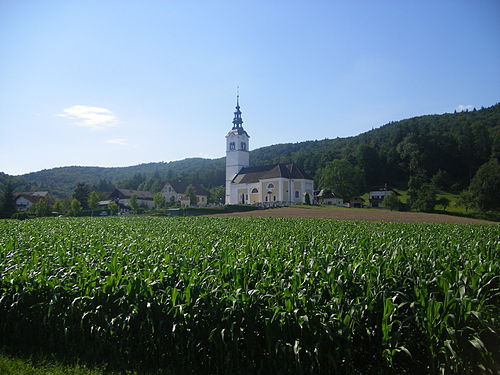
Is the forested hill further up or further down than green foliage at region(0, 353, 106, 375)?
further up

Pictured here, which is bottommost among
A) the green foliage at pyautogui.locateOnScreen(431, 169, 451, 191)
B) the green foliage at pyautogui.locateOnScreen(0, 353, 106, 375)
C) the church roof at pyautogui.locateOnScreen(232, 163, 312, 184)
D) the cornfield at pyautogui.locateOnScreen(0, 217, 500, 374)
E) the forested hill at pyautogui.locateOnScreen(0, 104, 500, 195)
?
the green foliage at pyautogui.locateOnScreen(0, 353, 106, 375)

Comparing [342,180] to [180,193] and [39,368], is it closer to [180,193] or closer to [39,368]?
[180,193]

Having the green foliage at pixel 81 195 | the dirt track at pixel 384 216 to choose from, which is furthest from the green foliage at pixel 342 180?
the green foliage at pixel 81 195

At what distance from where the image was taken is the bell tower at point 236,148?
287ft

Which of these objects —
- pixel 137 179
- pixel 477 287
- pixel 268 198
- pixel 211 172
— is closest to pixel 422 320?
pixel 477 287

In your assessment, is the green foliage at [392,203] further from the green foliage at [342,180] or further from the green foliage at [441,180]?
the green foliage at [441,180]

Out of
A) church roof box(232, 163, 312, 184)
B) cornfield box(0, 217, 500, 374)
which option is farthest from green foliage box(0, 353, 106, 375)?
church roof box(232, 163, 312, 184)

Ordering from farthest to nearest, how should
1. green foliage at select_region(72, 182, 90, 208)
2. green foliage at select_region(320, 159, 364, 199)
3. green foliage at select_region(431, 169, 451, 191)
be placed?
green foliage at select_region(431, 169, 451, 191) < green foliage at select_region(320, 159, 364, 199) < green foliage at select_region(72, 182, 90, 208)

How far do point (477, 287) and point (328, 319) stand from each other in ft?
9.06

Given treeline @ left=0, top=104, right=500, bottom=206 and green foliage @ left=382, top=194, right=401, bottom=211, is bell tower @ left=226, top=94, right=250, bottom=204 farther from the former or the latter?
green foliage @ left=382, top=194, right=401, bottom=211

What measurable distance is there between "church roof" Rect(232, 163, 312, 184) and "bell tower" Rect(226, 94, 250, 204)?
8.62ft

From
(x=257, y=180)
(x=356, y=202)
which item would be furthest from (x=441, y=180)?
(x=257, y=180)

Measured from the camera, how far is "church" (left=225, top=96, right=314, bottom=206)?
75.9 meters

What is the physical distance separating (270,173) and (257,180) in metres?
4.15
